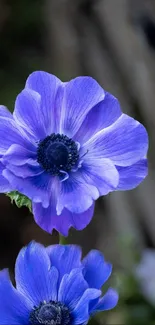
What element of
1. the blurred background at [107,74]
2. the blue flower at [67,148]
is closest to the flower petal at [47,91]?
the blue flower at [67,148]

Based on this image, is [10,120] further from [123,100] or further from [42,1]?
[42,1]

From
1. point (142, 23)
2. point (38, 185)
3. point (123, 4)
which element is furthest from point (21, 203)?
point (123, 4)

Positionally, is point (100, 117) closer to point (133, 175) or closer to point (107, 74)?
point (133, 175)

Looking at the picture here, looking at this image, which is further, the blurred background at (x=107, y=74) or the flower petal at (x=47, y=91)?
the blurred background at (x=107, y=74)

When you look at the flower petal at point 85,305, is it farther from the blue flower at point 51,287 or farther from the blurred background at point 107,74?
the blurred background at point 107,74

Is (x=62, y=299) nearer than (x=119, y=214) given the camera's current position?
Yes
